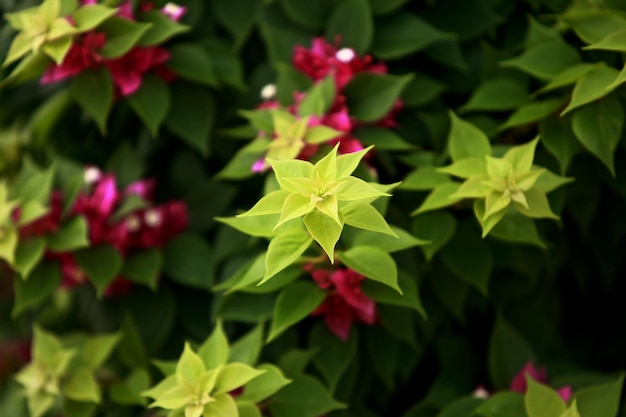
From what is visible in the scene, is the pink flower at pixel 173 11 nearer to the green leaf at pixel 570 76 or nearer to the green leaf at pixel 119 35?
the green leaf at pixel 119 35

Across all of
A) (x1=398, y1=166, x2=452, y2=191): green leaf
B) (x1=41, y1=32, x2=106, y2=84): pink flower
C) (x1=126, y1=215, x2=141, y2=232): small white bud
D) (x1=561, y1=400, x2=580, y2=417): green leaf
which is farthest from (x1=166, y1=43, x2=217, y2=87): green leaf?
(x1=561, y1=400, x2=580, y2=417): green leaf

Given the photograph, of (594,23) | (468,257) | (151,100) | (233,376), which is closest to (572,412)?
(468,257)

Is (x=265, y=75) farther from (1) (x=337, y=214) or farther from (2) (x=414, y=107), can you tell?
(1) (x=337, y=214)

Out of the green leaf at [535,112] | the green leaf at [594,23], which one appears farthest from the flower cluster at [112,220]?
the green leaf at [594,23]

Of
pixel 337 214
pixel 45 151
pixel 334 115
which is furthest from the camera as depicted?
pixel 45 151

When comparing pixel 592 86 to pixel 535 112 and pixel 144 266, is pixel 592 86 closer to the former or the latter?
pixel 535 112

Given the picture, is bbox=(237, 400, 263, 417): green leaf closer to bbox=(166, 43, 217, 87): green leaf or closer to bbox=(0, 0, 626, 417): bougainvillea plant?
bbox=(0, 0, 626, 417): bougainvillea plant

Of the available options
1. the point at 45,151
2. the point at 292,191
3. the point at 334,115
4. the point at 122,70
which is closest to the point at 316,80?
the point at 334,115
